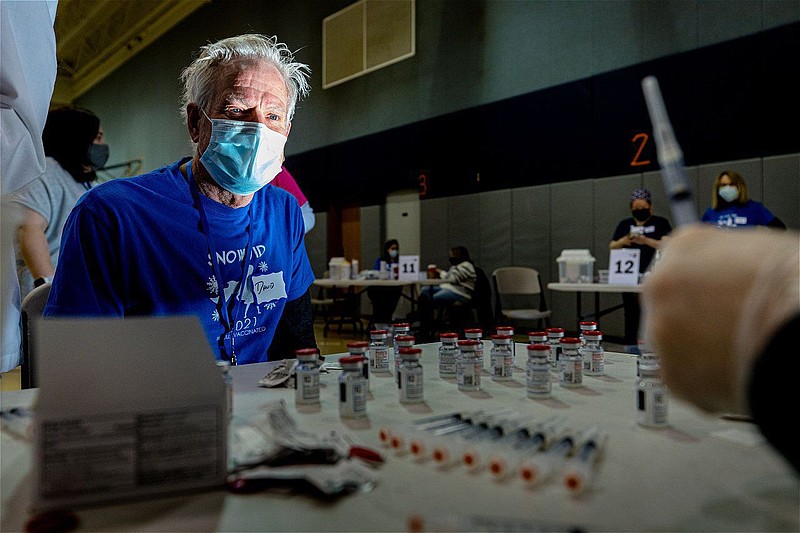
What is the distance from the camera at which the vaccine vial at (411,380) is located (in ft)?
2.95

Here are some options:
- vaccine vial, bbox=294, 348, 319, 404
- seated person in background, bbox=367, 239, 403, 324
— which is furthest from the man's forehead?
seated person in background, bbox=367, 239, 403, 324

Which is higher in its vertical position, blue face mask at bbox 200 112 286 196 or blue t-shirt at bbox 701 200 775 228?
blue t-shirt at bbox 701 200 775 228

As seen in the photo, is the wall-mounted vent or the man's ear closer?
the man's ear

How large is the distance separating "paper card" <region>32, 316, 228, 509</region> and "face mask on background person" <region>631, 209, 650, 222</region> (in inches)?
195

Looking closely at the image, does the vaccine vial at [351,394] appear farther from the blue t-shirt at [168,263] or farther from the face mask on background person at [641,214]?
the face mask on background person at [641,214]

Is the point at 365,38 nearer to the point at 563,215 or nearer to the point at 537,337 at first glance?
the point at 563,215

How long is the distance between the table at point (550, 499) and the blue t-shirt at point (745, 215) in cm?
431

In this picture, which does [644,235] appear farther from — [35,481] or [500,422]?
[35,481]

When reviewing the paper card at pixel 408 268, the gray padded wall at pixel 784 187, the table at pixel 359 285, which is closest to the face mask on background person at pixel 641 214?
the gray padded wall at pixel 784 187

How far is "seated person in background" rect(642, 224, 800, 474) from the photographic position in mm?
463

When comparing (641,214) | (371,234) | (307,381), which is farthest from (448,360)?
(371,234)

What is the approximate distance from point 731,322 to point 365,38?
8464mm

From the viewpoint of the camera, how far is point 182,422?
1.88ft

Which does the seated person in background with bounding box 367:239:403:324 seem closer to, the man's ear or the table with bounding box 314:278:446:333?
the table with bounding box 314:278:446:333
